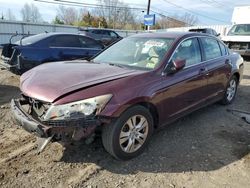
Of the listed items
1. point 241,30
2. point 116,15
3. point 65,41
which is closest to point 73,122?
point 65,41

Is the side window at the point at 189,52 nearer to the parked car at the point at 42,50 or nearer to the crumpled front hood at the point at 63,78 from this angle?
the crumpled front hood at the point at 63,78

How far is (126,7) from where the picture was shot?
174 feet

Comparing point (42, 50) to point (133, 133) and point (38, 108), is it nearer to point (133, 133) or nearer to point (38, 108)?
point (38, 108)

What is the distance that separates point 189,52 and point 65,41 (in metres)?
4.72

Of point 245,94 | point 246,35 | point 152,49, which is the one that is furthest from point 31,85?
point 246,35

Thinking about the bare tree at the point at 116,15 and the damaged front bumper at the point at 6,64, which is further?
the bare tree at the point at 116,15

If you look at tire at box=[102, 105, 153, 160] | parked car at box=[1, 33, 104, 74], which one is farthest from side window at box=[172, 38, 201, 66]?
parked car at box=[1, 33, 104, 74]

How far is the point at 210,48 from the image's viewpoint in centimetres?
517

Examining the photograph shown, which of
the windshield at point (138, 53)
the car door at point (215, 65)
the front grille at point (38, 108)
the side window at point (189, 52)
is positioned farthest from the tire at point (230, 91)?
the front grille at point (38, 108)

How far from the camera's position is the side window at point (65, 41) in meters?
7.80

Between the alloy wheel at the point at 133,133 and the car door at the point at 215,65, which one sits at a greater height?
the car door at the point at 215,65

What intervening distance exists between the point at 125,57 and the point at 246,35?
39.9 feet

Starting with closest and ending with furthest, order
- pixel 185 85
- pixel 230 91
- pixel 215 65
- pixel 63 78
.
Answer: pixel 63 78 < pixel 185 85 < pixel 215 65 < pixel 230 91

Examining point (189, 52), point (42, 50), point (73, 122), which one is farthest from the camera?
point (42, 50)
